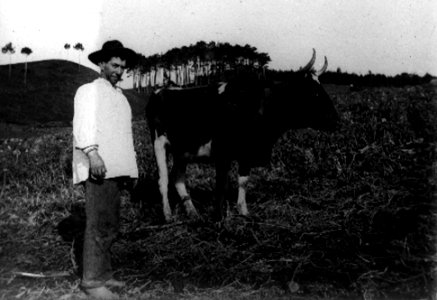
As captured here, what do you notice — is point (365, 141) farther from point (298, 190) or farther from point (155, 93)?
point (155, 93)

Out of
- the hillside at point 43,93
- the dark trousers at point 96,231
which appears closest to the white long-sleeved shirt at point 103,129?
the dark trousers at point 96,231

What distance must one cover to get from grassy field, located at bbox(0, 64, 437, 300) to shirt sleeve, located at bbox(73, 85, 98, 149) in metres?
1.45

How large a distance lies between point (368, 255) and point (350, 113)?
742 centimetres

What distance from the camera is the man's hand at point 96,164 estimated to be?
3878 mm

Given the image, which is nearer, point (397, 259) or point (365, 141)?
point (397, 259)

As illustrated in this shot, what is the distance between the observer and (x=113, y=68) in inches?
166

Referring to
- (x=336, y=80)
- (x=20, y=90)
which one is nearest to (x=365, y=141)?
(x=336, y=80)

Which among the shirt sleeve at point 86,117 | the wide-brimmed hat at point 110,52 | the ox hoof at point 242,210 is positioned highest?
the wide-brimmed hat at point 110,52

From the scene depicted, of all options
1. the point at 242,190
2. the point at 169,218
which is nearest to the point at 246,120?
the point at 242,190

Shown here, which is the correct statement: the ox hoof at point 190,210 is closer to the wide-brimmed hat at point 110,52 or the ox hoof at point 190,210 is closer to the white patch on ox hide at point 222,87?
the white patch on ox hide at point 222,87

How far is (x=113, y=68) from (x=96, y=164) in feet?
2.95

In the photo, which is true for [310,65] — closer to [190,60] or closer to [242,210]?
[242,210]

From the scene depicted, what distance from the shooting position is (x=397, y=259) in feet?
14.4

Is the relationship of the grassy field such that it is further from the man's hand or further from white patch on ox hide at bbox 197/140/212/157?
the man's hand
